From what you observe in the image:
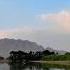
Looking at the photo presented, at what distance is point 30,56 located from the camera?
160375 millimetres

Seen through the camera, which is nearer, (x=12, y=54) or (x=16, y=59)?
(x=16, y=59)

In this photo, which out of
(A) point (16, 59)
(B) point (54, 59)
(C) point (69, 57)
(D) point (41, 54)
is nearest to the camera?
(C) point (69, 57)

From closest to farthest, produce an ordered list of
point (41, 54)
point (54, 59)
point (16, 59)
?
point (54, 59)
point (16, 59)
point (41, 54)

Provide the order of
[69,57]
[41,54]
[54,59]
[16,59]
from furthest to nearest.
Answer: [41,54] < [16,59] < [54,59] < [69,57]

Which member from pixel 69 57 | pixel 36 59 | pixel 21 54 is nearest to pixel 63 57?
pixel 69 57

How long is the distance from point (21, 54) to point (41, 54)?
9642 millimetres

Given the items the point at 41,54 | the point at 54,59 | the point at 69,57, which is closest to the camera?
the point at 69,57

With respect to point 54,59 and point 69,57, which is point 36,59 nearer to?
point 54,59

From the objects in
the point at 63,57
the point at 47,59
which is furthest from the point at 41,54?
the point at 63,57

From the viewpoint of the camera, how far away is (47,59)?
141875mm

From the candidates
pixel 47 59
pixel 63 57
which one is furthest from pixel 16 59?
pixel 63 57

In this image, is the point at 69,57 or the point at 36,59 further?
the point at 36,59

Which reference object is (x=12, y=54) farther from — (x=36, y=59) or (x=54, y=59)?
(x=54, y=59)

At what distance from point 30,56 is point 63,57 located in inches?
1273
